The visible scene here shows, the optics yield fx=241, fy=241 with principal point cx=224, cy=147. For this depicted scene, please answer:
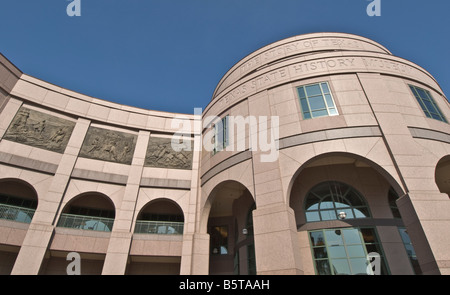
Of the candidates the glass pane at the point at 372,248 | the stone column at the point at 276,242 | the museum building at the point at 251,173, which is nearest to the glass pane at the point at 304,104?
the museum building at the point at 251,173

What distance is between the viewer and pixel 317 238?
12.5m

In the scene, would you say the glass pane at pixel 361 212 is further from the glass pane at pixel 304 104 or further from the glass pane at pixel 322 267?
the glass pane at pixel 304 104

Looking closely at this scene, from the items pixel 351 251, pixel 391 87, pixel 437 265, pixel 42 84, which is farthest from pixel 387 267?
pixel 42 84

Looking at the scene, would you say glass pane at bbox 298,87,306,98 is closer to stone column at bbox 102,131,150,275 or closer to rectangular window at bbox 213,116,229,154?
rectangular window at bbox 213,116,229,154

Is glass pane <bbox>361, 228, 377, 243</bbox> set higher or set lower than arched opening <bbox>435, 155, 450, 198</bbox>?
lower

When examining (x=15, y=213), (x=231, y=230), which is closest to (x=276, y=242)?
(x=231, y=230)

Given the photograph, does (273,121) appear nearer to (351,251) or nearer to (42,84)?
(351,251)

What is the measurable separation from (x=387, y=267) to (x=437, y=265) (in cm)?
328

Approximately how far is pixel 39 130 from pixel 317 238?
19052 millimetres

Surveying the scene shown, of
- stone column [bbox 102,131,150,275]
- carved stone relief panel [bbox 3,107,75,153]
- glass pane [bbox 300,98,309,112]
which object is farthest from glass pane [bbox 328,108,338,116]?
carved stone relief panel [bbox 3,107,75,153]

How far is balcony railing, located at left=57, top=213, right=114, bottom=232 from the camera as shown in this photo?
1494 centimetres

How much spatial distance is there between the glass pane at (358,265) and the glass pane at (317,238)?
1475mm

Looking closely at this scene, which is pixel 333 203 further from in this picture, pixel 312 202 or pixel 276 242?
pixel 276 242

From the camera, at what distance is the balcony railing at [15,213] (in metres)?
14.1
